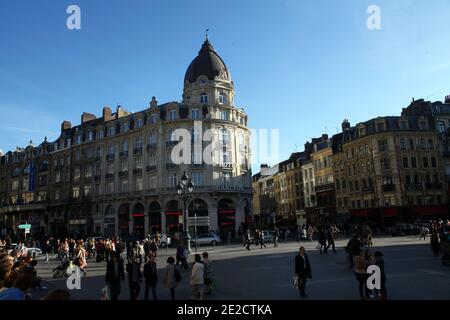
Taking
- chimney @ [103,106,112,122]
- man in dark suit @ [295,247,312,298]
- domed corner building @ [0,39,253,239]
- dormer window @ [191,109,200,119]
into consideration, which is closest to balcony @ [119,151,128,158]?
domed corner building @ [0,39,253,239]

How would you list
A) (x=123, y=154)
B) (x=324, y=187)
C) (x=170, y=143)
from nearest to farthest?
1. (x=170, y=143)
2. (x=123, y=154)
3. (x=324, y=187)

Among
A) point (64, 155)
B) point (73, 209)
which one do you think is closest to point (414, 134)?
point (73, 209)

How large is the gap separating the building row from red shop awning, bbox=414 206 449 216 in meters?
0.13

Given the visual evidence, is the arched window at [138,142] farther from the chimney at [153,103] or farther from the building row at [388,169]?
the building row at [388,169]

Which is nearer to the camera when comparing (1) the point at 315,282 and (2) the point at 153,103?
(1) the point at 315,282

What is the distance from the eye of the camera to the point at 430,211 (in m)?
46.4

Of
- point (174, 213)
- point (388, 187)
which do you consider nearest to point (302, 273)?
point (174, 213)

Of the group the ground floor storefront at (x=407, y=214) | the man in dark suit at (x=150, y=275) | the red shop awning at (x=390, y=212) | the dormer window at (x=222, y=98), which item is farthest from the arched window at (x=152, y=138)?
the man in dark suit at (x=150, y=275)

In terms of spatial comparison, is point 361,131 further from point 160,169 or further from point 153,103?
point 153,103

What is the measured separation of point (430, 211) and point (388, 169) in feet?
24.0

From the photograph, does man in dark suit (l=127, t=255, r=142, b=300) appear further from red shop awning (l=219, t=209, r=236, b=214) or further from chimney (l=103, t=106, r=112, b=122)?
chimney (l=103, t=106, r=112, b=122)

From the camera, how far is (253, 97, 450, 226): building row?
47.2 meters

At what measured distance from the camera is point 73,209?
55438 millimetres
